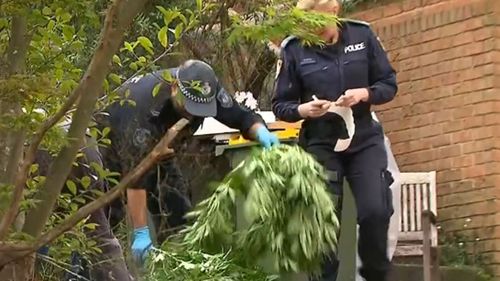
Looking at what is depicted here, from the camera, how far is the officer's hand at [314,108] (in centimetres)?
462

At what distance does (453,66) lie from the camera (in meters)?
6.95

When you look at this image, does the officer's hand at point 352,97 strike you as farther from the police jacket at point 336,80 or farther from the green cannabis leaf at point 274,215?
the green cannabis leaf at point 274,215

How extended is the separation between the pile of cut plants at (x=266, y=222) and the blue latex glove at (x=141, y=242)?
33.4 inches

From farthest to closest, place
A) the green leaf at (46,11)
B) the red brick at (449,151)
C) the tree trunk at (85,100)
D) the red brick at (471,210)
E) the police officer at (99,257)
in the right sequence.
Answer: the red brick at (449,151) → the red brick at (471,210) → the police officer at (99,257) → the green leaf at (46,11) → the tree trunk at (85,100)

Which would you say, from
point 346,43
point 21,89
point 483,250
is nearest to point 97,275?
point 346,43

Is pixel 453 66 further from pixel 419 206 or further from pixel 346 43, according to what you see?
pixel 346 43

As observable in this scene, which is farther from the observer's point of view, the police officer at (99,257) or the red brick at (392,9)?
the red brick at (392,9)

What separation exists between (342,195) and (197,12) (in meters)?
1.91

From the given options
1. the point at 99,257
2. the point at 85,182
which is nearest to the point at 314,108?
the point at 99,257

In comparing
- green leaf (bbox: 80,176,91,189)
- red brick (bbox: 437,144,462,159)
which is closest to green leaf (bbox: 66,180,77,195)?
green leaf (bbox: 80,176,91,189)

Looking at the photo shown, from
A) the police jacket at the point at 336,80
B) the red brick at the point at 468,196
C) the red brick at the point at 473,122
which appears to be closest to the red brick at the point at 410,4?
the red brick at the point at 473,122

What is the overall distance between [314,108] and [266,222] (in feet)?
4.18


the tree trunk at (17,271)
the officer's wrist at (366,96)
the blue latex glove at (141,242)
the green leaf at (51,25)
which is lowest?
the tree trunk at (17,271)

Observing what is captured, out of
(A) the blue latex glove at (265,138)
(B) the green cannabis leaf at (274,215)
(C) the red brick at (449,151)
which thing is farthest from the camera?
(C) the red brick at (449,151)
